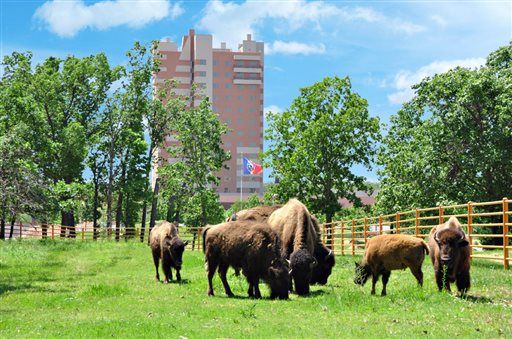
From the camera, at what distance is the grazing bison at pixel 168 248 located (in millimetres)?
16406

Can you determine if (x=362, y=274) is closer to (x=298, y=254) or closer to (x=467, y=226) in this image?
(x=298, y=254)

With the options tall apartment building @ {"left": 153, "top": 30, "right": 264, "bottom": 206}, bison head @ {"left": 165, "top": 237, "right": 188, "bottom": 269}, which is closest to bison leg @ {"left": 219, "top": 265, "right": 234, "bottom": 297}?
bison head @ {"left": 165, "top": 237, "right": 188, "bottom": 269}

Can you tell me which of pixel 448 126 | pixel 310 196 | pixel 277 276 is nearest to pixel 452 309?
pixel 277 276

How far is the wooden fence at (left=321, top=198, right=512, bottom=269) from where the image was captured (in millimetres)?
17250

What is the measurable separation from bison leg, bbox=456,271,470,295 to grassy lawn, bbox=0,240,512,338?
0.18 m

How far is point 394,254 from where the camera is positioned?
12.3 m

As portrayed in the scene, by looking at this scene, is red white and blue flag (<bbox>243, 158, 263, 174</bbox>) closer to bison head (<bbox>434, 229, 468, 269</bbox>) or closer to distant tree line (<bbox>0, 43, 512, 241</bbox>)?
distant tree line (<bbox>0, 43, 512, 241</bbox>)

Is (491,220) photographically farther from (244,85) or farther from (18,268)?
(244,85)

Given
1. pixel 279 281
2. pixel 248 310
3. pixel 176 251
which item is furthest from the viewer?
pixel 176 251

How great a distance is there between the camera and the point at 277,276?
12266mm

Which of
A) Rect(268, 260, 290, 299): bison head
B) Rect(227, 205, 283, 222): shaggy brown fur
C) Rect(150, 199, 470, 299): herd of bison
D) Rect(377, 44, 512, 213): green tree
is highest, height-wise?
Rect(377, 44, 512, 213): green tree

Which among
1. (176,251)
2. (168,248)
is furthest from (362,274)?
(168,248)

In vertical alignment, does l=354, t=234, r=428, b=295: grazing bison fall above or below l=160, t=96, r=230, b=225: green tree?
below

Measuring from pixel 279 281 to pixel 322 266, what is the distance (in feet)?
9.87
